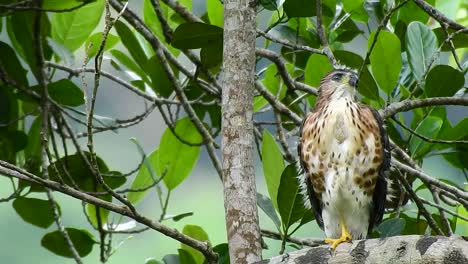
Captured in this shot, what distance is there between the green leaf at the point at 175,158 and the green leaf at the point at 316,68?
58 centimetres

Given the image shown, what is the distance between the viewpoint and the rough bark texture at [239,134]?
9.95ft

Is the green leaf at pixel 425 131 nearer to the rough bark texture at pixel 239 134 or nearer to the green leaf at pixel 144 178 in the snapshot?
the rough bark texture at pixel 239 134

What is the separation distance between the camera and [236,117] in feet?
10.3

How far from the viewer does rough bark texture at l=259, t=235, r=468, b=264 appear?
2449 mm

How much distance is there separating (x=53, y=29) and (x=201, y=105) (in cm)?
81

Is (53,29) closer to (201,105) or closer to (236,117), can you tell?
(201,105)

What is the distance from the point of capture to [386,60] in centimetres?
401

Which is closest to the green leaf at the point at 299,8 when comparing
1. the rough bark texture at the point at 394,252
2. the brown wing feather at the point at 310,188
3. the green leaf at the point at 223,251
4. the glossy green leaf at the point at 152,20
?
the brown wing feather at the point at 310,188

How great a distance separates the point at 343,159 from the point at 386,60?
0.46 metres

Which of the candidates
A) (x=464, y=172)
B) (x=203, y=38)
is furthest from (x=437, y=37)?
(x=203, y=38)

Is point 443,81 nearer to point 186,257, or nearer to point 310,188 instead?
point 310,188

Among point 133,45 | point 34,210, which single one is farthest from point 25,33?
point 34,210

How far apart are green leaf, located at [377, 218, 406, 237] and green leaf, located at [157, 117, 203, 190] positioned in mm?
1045

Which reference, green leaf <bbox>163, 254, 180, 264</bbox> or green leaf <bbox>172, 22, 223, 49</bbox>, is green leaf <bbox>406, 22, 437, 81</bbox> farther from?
green leaf <bbox>163, 254, 180, 264</bbox>
